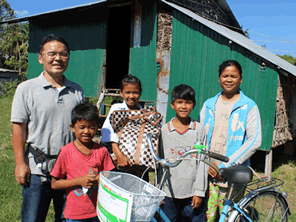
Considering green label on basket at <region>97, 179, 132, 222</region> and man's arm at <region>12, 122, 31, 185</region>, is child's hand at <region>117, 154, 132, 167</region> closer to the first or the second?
green label on basket at <region>97, 179, 132, 222</region>

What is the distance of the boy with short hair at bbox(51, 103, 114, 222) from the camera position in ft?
6.47

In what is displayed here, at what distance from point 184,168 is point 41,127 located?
136cm

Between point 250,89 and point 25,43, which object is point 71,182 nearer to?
point 250,89

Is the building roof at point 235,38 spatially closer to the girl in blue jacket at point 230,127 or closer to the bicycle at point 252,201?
the girl in blue jacket at point 230,127

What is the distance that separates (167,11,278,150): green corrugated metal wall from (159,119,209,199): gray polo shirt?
15.3 ft

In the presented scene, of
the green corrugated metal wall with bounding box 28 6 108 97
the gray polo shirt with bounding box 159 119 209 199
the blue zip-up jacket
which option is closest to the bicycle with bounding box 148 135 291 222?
the gray polo shirt with bounding box 159 119 209 199

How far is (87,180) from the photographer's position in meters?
1.88

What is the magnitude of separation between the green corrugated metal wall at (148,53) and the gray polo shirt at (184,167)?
5.45m

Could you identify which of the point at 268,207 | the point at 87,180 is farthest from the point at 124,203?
the point at 268,207

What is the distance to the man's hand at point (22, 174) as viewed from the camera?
1942mm

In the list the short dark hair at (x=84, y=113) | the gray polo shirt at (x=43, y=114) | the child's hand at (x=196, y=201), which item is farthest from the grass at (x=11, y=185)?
the child's hand at (x=196, y=201)

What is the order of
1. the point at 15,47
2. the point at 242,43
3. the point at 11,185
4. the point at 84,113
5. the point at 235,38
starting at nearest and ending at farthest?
the point at 84,113
the point at 11,185
the point at 242,43
the point at 235,38
the point at 15,47

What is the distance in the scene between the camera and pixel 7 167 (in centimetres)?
551

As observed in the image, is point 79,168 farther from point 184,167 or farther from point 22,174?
point 184,167
